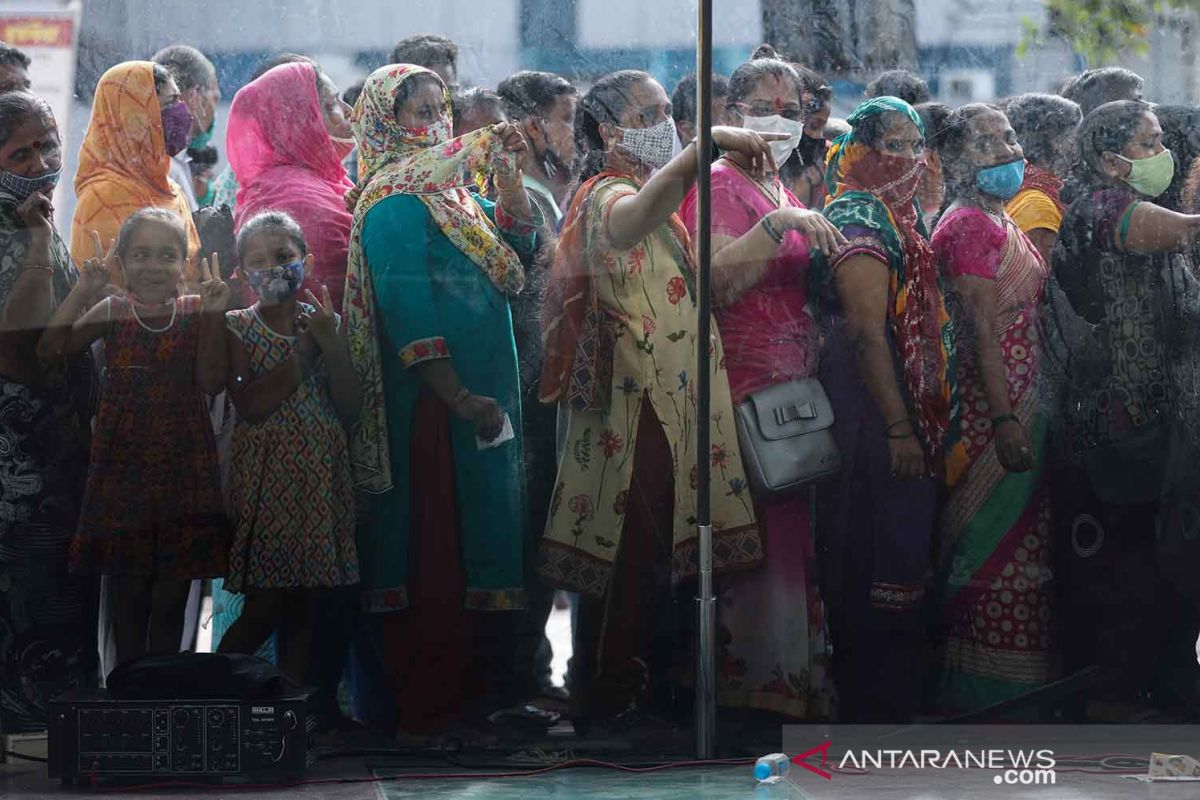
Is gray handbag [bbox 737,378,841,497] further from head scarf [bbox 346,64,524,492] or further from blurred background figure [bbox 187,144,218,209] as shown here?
blurred background figure [bbox 187,144,218,209]

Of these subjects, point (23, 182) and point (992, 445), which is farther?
point (992, 445)

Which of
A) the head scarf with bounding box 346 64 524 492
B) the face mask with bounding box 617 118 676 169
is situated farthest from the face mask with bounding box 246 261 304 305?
the face mask with bounding box 617 118 676 169

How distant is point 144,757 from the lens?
417 cm

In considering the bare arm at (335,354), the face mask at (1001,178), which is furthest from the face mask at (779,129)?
the bare arm at (335,354)

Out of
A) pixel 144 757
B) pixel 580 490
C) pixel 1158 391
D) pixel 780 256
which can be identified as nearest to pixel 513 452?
pixel 580 490

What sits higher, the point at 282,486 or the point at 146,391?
the point at 146,391

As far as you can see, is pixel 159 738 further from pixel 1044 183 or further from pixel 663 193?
pixel 1044 183

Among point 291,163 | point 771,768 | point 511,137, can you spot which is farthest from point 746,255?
point 771,768

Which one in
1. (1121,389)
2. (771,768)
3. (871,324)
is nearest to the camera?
(771,768)

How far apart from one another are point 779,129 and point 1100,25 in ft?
2.90

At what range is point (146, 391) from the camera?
4.40m

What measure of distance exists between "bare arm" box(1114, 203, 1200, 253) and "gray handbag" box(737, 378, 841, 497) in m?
0.91

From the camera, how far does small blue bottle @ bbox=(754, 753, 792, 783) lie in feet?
14.3

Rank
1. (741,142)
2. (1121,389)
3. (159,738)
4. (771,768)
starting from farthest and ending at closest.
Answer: (1121,389) → (741,142) → (771,768) → (159,738)
